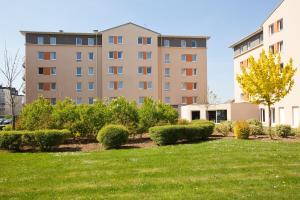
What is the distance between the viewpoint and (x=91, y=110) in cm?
2286

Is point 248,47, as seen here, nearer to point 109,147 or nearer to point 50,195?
point 109,147

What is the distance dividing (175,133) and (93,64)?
43.5 m

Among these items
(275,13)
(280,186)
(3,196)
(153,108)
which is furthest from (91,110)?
(275,13)

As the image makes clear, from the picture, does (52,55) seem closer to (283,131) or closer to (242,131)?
(242,131)

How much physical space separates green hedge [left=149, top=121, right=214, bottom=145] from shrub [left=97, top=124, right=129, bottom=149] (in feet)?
6.20

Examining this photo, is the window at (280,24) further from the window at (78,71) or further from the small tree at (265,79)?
the window at (78,71)

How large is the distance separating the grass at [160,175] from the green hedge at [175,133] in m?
3.80

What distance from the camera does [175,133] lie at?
19.7 meters

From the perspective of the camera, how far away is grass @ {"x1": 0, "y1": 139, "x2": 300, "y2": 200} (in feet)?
27.8

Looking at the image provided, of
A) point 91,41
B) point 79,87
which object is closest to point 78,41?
point 91,41

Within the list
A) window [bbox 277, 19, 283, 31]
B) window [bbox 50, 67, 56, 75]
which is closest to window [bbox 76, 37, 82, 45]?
window [bbox 50, 67, 56, 75]

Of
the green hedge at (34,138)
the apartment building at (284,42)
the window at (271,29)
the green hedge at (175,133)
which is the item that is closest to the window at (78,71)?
the apartment building at (284,42)

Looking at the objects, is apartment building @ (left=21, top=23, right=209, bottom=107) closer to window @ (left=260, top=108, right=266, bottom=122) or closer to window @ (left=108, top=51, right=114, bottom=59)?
window @ (left=108, top=51, right=114, bottom=59)

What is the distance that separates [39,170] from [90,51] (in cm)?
5001
